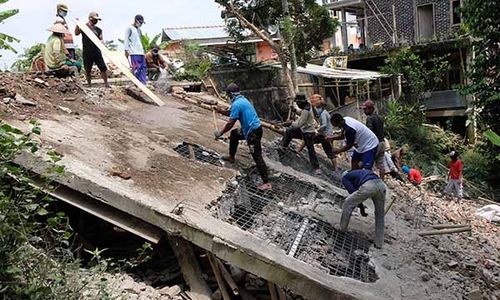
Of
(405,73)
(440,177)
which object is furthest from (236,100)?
(405,73)

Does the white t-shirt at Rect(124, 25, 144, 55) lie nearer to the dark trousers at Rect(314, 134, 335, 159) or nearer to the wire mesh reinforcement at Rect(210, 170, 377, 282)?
the dark trousers at Rect(314, 134, 335, 159)

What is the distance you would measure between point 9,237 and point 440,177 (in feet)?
40.9

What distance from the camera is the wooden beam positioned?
16.2ft

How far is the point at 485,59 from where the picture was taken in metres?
12.7

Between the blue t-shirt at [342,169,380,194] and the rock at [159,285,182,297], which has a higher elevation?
the blue t-shirt at [342,169,380,194]

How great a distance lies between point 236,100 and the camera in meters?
6.65

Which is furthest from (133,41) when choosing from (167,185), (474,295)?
(474,295)

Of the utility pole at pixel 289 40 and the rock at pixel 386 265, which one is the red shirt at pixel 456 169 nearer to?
the utility pole at pixel 289 40

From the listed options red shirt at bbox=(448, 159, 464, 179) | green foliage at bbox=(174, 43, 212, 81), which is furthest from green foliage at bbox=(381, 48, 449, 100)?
red shirt at bbox=(448, 159, 464, 179)

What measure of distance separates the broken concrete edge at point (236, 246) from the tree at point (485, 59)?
918cm

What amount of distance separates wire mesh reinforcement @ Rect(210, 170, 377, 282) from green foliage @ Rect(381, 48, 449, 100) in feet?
43.2

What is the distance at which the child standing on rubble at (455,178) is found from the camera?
11.2 meters

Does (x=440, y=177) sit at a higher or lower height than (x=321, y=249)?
lower

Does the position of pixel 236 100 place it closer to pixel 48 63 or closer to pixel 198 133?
pixel 198 133
